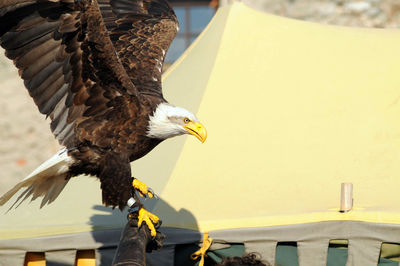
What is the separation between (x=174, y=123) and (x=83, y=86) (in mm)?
490

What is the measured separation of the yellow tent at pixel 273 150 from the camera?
3441mm

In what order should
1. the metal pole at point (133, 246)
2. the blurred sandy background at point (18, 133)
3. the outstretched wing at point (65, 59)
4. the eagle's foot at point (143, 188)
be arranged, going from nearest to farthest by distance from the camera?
1. the metal pole at point (133, 246)
2. the outstretched wing at point (65, 59)
3. the eagle's foot at point (143, 188)
4. the blurred sandy background at point (18, 133)

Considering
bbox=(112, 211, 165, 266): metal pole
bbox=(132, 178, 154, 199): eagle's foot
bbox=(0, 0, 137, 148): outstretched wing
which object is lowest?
bbox=(112, 211, 165, 266): metal pole

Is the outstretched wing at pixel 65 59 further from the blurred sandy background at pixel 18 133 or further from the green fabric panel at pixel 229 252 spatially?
the blurred sandy background at pixel 18 133

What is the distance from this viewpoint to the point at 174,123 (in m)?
3.39

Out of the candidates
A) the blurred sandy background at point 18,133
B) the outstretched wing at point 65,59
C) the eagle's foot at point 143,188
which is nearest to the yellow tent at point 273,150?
the eagle's foot at point 143,188

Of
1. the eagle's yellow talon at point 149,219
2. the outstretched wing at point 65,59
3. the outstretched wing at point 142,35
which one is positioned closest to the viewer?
the eagle's yellow talon at point 149,219

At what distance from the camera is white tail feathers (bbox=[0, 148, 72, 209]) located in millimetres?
3608

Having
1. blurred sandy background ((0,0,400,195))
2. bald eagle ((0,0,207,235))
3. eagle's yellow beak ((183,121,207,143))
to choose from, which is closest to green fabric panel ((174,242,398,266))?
bald eagle ((0,0,207,235))

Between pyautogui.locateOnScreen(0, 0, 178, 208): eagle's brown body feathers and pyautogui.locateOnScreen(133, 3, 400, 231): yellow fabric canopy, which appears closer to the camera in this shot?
pyautogui.locateOnScreen(0, 0, 178, 208): eagle's brown body feathers

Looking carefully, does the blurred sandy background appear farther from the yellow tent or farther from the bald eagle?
the bald eagle

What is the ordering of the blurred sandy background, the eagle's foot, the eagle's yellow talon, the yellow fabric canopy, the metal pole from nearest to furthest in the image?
the metal pole → the eagle's yellow talon → the eagle's foot → the yellow fabric canopy → the blurred sandy background

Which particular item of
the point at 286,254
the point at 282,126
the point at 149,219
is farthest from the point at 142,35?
the point at 286,254

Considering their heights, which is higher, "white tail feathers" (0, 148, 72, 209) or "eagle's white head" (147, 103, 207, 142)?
"eagle's white head" (147, 103, 207, 142)
